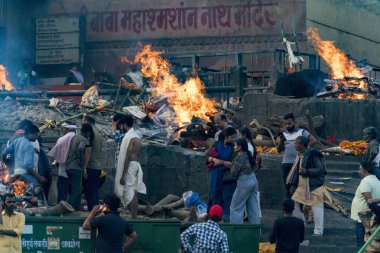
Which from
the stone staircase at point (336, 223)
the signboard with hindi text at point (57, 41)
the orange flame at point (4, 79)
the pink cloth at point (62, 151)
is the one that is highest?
the signboard with hindi text at point (57, 41)

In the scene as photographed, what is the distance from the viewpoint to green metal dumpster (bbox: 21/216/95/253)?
14273 millimetres

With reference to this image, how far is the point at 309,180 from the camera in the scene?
16906 mm

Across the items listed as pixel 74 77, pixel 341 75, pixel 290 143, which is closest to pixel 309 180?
pixel 290 143

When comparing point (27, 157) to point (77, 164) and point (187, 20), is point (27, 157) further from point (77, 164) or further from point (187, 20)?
point (187, 20)

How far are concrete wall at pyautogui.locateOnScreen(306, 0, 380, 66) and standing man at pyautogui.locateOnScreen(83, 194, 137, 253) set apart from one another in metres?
19.0

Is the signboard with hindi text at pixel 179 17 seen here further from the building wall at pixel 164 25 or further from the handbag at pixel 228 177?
the handbag at pixel 228 177

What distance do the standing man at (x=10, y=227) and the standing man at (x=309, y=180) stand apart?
4.69 metres

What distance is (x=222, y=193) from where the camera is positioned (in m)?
16.8

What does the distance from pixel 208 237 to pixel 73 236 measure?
1774 mm

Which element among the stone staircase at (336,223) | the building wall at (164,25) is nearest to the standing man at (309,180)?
the stone staircase at (336,223)

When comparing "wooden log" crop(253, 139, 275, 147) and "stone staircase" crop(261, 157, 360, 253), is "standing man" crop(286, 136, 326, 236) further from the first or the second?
"wooden log" crop(253, 139, 275, 147)

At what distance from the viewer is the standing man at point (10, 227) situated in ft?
44.9

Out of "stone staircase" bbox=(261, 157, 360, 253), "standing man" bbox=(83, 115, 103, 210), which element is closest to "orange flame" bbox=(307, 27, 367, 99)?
"stone staircase" bbox=(261, 157, 360, 253)

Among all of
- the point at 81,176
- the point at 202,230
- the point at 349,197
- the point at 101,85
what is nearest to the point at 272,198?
the point at 349,197
